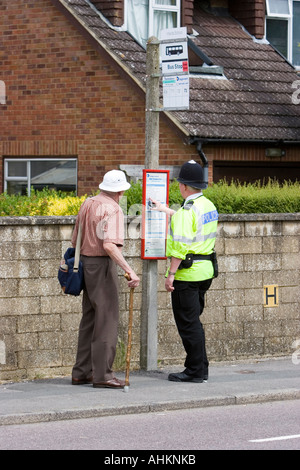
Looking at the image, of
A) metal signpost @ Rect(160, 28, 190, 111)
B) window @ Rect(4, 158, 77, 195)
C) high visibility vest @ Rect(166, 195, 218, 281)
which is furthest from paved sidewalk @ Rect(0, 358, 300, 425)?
window @ Rect(4, 158, 77, 195)

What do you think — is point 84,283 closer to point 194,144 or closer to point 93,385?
point 93,385

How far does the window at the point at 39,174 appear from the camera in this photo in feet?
59.1

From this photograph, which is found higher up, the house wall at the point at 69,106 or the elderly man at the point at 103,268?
the house wall at the point at 69,106

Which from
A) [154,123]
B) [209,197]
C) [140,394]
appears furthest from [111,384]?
[209,197]

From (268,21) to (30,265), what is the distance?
36.4 feet

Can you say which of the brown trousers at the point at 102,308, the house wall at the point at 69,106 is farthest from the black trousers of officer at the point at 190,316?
the house wall at the point at 69,106

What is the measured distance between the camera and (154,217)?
35.4 feet

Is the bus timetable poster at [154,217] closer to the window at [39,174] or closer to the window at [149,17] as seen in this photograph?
the window at [39,174]

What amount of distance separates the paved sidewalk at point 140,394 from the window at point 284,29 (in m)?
10.3

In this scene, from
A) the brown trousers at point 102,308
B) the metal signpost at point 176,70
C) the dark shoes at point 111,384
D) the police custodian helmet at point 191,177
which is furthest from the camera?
the metal signpost at point 176,70

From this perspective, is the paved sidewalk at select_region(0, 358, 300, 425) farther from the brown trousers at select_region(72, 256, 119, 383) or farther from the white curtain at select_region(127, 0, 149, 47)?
the white curtain at select_region(127, 0, 149, 47)

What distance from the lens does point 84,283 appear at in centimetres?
995

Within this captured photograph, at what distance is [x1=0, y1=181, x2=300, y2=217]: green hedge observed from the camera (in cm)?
1149
